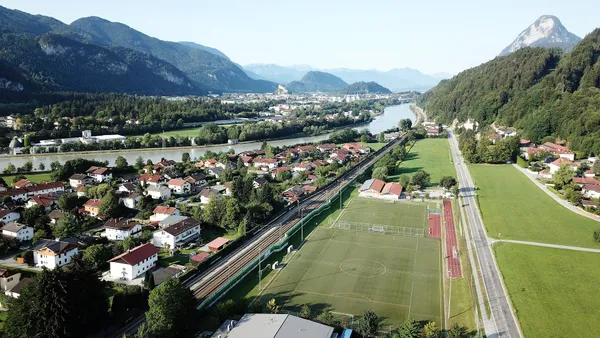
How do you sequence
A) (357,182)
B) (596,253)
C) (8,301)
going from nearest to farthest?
(8,301) → (596,253) → (357,182)

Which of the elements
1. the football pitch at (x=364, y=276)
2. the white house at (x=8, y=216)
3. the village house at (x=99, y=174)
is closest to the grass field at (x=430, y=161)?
the football pitch at (x=364, y=276)

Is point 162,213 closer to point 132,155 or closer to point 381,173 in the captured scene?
point 381,173

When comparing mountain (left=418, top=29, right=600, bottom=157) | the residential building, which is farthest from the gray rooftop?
mountain (left=418, top=29, right=600, bottom=157)

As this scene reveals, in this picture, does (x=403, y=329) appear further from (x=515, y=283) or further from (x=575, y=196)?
(x=575, y=196)

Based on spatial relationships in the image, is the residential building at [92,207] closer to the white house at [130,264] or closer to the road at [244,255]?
the white house at [130,264]

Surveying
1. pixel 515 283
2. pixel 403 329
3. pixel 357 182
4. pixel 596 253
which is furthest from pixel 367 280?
pixel 357 182

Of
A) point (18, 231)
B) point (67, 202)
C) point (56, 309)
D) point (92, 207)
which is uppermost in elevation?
point (56, 309)

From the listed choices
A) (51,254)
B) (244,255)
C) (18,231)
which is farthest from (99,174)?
(244,255)
